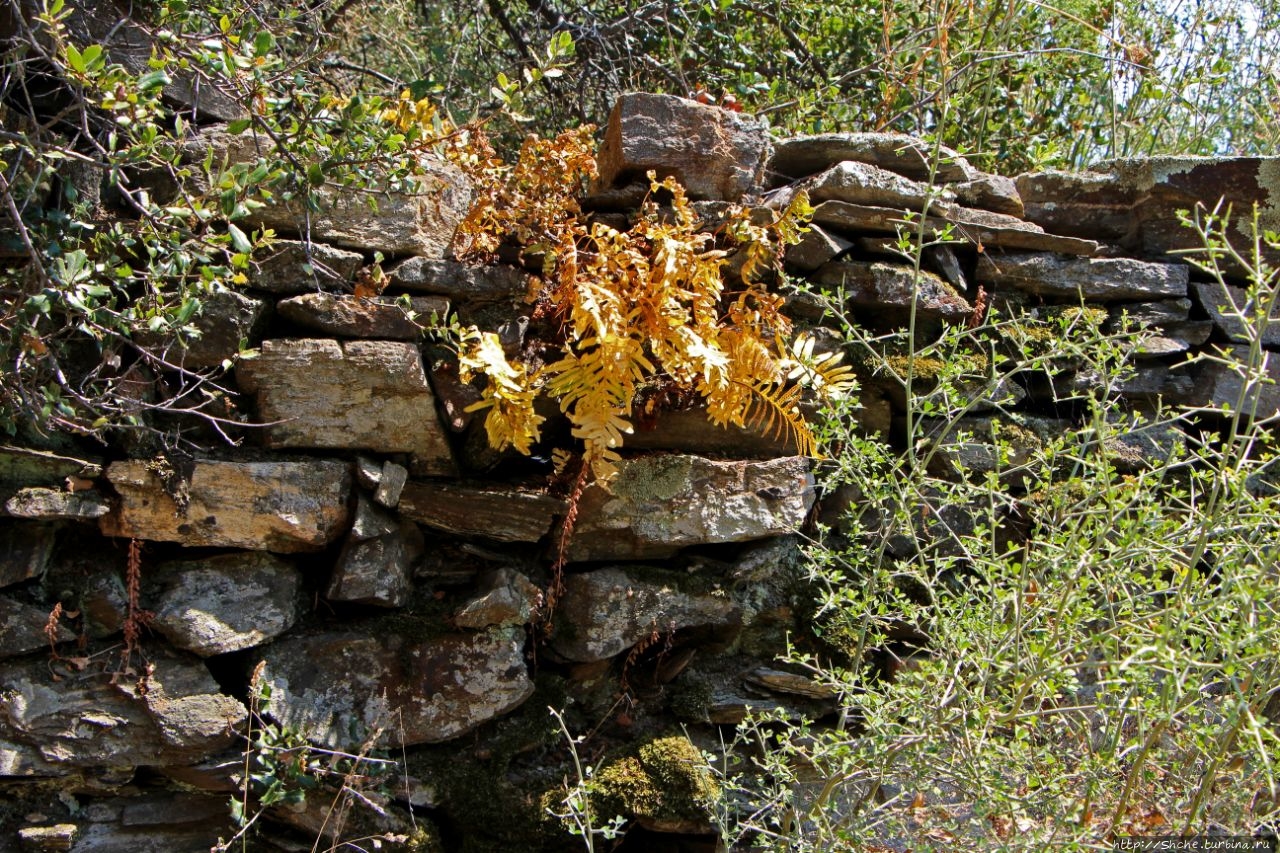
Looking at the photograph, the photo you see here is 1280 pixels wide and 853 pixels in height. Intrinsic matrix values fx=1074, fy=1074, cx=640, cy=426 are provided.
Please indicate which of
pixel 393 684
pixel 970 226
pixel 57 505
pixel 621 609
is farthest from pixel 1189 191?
pixel 57 505

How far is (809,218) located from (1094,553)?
136 centimetres

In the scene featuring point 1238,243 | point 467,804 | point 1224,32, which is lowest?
point 467,804

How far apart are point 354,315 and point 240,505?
578 millimetres

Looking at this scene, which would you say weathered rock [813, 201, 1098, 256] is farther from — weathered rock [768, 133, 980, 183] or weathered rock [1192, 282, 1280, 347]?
weathered rock [1192, 282, 1280, 347]

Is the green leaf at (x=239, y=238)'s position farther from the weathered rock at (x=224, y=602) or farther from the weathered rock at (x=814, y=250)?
the weathered rock at (x=814, y=250)

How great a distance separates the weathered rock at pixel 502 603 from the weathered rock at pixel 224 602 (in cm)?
46

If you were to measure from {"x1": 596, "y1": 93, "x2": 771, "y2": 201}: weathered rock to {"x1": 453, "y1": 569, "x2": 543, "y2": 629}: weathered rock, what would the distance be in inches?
48.6

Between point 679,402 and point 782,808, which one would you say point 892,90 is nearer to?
point 679,402

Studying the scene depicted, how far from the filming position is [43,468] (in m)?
2.68

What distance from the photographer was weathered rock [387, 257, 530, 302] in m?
2.98

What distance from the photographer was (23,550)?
2.67 m

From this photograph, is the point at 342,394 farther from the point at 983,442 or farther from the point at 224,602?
the point at 983,442

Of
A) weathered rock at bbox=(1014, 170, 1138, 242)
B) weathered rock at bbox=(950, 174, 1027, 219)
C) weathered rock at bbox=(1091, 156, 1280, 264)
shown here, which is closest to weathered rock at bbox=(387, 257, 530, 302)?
weathered rock at bbox=(950, 174, 1027, 219)

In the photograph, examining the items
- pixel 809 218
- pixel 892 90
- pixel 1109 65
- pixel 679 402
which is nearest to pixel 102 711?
pixel 679 402
